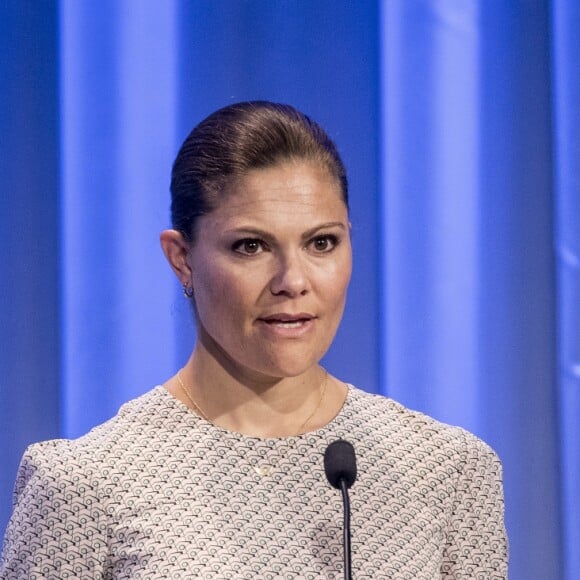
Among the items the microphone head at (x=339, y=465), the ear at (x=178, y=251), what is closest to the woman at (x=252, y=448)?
the ear at (x=178, y=251)

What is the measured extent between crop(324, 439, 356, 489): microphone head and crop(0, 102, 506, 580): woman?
0.24m

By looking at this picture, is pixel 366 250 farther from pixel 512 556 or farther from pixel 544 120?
pixel 512 556

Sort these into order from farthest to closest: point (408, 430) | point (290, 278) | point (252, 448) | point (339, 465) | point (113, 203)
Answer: point (113, 203) < point (408, 430) < point (252, 448) < point (290, 278) < point (339, 465)

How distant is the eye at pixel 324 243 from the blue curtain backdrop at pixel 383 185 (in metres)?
0.64

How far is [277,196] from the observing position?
60.9 inches

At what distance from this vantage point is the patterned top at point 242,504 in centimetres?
154

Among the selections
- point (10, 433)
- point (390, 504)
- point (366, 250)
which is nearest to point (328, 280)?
point (390, 504)

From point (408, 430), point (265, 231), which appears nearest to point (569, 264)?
point (408, 430)

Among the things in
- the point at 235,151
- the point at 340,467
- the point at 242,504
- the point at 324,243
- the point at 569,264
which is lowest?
the point at 242,504

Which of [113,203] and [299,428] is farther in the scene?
[113,203]

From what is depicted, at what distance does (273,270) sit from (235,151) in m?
0.18

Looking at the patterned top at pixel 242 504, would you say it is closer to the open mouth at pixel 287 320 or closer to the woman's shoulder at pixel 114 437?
the woman's shoulder at pixel 114 437

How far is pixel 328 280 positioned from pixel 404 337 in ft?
2.31

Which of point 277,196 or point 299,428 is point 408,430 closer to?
point 299,428
